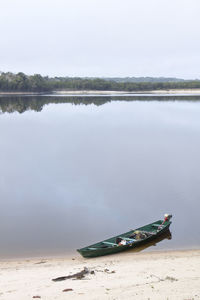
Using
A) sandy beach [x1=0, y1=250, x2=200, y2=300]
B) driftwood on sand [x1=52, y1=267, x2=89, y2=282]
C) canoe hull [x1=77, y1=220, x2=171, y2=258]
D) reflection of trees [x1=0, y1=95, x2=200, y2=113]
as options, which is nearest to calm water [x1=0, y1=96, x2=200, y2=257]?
canoe hull [x1=77, y1=220, x2=171, y2=258]

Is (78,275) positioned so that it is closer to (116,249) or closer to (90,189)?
(116,249)

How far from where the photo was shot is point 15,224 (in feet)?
66.5

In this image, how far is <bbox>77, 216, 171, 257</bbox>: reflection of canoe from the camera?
16.1 m

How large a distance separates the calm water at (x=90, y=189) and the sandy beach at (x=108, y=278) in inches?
88.0

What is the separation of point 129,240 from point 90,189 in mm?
8939

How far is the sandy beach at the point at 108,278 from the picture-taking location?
36.5 ft

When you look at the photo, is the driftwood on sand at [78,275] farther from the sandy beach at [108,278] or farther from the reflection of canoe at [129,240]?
the reflection of canoe at [129,240]

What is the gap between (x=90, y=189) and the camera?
26.1 m

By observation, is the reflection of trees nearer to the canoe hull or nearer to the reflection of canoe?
the reflection of canoe

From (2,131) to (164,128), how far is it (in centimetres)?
2490

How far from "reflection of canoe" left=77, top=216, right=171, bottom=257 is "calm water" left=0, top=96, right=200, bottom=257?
68 cm

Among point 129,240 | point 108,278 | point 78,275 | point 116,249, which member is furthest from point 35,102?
point 108,278

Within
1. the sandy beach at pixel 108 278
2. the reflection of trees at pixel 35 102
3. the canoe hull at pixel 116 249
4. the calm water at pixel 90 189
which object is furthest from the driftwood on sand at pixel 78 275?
the reflection of trees at pixel 35 102

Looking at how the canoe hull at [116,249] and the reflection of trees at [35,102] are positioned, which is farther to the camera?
the reflection of trees at [35,102]
